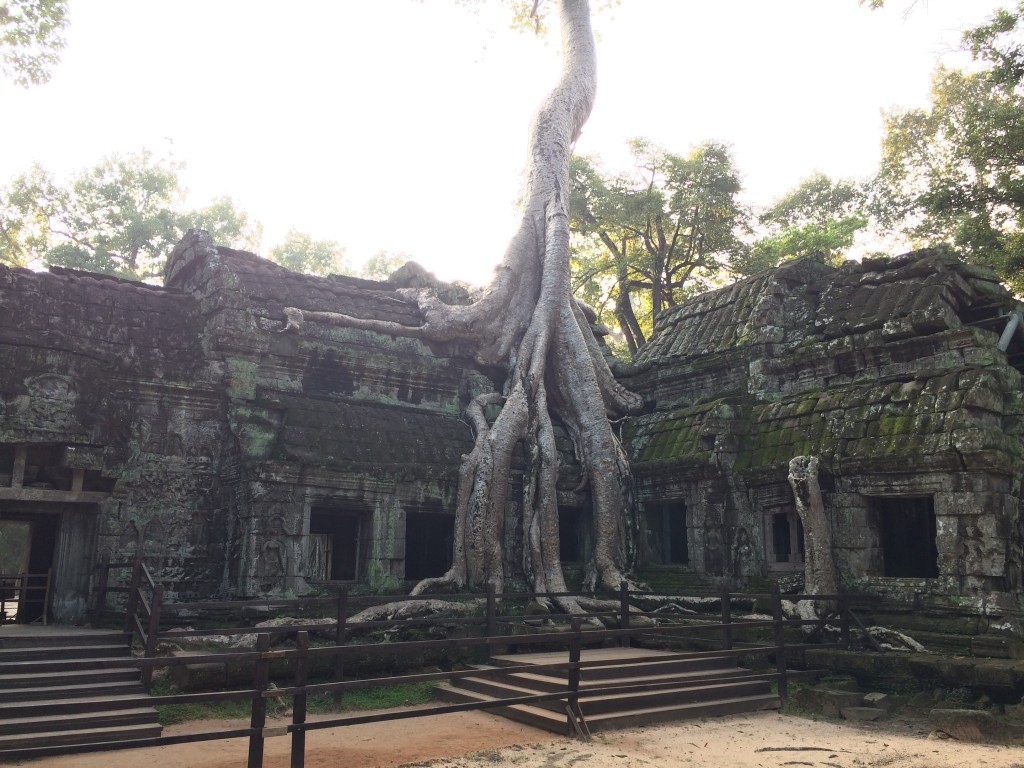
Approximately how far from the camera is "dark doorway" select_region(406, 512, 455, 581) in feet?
36.9

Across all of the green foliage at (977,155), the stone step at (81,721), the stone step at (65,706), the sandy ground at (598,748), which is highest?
the green foliage at (977,155)

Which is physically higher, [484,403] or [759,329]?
[759,329]

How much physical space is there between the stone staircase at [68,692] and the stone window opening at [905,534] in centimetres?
758

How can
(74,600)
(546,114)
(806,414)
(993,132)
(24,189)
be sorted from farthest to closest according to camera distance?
1. (24,189)
2. (546,114)
3. (993,132)
4. (806,414)
5. (74,600)

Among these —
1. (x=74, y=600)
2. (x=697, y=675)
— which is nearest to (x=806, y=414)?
(x=697, y=675)

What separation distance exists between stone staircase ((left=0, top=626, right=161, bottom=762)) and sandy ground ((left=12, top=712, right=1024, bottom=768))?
182 mm

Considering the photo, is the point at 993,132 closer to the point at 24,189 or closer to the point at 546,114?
the point at 546,114

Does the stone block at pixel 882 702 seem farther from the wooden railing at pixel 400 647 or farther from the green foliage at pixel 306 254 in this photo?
the green foliage at pixel 306 254

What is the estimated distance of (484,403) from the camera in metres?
11.9

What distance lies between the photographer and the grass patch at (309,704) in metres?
7.01

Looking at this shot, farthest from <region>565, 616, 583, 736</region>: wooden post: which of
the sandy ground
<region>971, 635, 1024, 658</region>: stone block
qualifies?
<region>971, 635, 1024, 658</region>: stone block

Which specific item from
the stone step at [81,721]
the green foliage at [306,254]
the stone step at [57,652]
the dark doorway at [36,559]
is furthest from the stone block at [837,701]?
the green foliage at [306,254]

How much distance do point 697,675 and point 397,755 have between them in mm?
3288

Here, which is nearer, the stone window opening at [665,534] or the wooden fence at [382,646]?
the wooden fence at [382,646]
